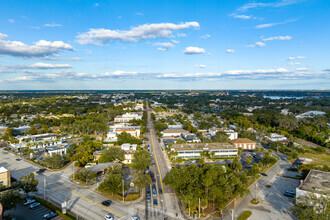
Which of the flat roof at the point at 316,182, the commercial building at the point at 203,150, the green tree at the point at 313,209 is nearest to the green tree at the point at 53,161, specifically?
the commercial building at the point at 203,150

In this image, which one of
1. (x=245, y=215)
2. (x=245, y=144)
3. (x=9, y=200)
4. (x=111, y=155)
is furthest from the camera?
(x=245, y=144)

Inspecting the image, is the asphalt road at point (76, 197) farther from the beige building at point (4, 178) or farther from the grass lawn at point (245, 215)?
the grass lawn at point (245, 215)

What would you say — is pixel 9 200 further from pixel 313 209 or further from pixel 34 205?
pixel 313 209

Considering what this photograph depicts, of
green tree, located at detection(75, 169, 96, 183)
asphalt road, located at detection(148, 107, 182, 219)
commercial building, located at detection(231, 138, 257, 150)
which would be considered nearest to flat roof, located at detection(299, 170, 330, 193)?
asphalt road, located at detection(148, 107, 182, 219)

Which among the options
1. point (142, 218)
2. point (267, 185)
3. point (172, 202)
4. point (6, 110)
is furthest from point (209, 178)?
point (6, 110)

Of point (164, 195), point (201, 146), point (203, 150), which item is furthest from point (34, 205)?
point (201, 146)

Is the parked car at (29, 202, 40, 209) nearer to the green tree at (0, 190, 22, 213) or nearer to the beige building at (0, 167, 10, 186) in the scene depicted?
the green tree at (0, 190, 22, 213)

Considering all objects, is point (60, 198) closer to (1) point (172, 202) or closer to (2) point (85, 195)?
(2) point (85, 195)
